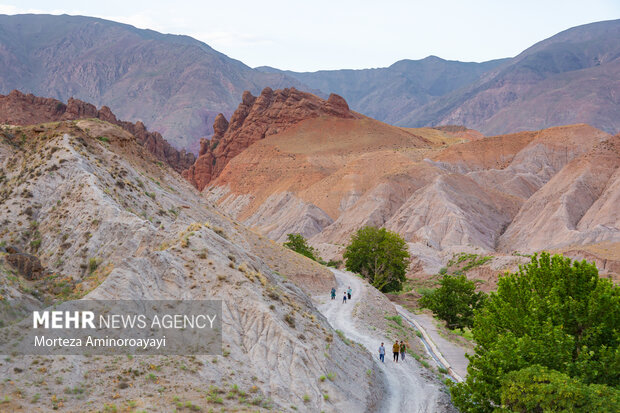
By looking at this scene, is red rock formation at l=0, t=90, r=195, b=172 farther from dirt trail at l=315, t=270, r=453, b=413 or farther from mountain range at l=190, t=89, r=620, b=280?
dirt trail at l=315, t=270, r=453, b=413

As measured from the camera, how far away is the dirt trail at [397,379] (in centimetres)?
2093

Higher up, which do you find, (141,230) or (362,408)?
(141,230)

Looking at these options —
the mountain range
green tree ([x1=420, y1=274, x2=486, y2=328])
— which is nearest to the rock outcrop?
green tree ([x1=420, y1=274, x2=486, y2=328])

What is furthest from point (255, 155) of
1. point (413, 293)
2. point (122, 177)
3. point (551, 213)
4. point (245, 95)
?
point (122, 177)

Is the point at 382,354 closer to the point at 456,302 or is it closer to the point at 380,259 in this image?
the point at 456,302

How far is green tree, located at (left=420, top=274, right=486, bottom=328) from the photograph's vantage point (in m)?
39.8

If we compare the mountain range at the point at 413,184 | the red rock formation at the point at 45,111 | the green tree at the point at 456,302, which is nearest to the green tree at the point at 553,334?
the green tree at the point at 456,302

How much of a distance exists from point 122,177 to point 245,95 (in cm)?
11913

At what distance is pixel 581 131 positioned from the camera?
119500 millimetres

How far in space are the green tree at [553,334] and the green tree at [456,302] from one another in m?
19.5

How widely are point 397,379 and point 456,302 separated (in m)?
18.0

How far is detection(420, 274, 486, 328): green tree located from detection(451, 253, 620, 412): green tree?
19544mm

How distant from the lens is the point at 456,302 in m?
40.1

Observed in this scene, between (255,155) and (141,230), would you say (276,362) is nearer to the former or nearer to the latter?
(141,230)
